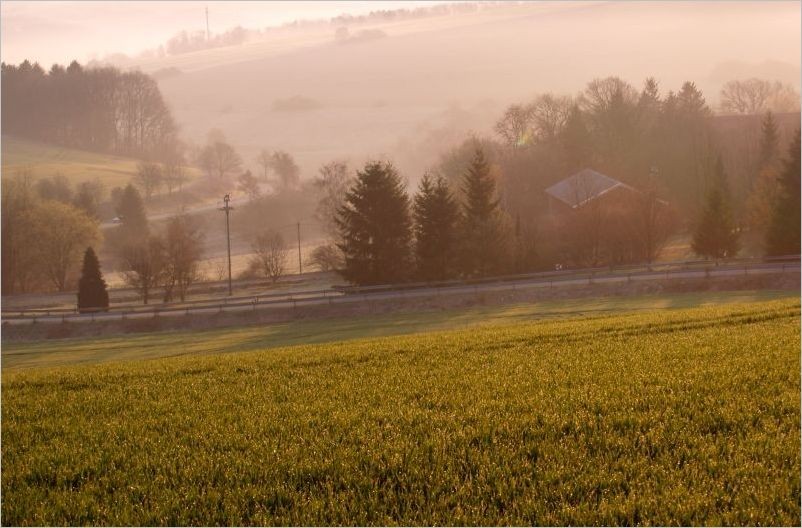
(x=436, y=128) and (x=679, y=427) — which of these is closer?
(x=679, y=427)

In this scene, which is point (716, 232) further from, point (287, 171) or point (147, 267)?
point (287, 171)

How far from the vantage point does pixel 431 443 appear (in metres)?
13.3

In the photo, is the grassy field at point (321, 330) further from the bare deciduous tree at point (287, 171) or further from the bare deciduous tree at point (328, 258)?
the bare deciduous tree at point (287, 171)

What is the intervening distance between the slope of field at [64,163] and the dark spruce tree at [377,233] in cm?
8851

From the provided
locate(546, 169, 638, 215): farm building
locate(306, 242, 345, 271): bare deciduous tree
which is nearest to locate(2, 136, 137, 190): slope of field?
locate(306, 242, 345, 271): bare deciduous tree

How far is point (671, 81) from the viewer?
153500 mm

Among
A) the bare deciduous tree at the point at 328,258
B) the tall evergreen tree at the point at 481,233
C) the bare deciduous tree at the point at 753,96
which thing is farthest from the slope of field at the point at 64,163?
the bare deciduous tree at the point at 753,96

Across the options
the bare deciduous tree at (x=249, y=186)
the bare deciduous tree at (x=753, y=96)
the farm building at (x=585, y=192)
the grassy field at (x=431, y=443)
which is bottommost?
the grassy field at (x=431, y=443)

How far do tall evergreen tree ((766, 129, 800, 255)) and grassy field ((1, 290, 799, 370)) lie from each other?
13.3 metres

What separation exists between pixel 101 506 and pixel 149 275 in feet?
208

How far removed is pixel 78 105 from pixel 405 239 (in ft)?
397

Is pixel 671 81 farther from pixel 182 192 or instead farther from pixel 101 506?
pixel 101 506

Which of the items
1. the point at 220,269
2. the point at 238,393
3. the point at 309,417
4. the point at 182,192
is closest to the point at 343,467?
the point at 309,417

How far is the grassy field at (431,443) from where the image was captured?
36.0 ft
